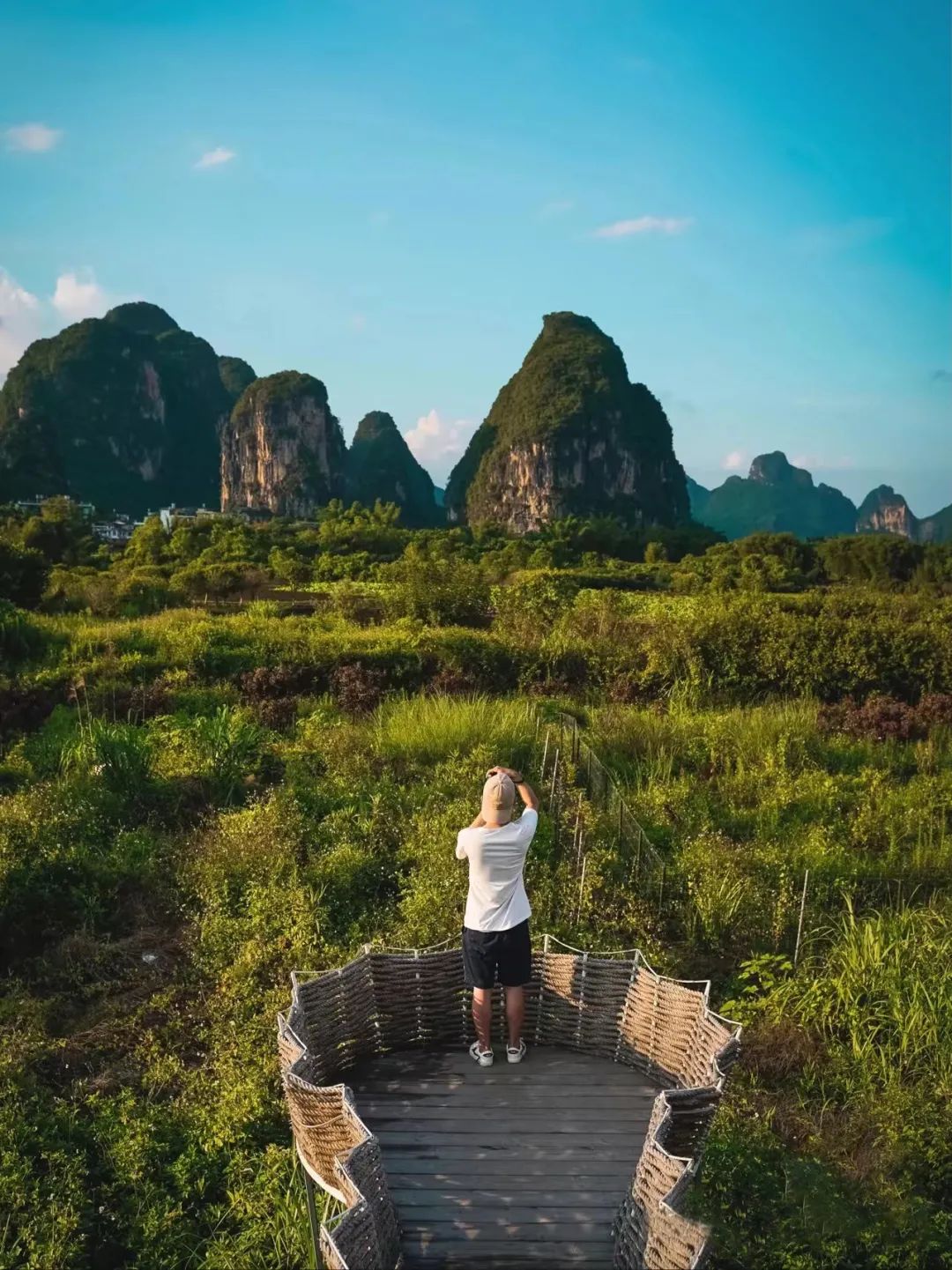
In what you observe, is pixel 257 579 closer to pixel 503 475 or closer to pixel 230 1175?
pixel 230 1175

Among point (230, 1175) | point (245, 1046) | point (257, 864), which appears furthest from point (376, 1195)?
point (257, 864)

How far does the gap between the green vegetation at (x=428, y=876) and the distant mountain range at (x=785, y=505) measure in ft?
446

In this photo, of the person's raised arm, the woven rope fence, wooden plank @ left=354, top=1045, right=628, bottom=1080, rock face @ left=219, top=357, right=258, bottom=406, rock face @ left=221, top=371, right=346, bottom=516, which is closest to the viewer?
the woven rope fence

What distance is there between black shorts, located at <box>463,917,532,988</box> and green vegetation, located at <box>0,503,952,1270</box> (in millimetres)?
935

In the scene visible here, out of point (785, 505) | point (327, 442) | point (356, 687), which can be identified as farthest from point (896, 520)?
point (356, 687)

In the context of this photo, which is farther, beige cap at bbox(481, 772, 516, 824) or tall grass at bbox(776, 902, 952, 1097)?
tall grass at bbox(776, 902, 952, 1097)

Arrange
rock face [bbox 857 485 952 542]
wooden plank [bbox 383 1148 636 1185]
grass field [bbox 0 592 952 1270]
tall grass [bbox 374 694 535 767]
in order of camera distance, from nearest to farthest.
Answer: wooden plank [bbox 383 1148 636 1185] → grass field [bbox 0 592 952 1270] → tall grass [bbox 374 694 535 767] → rock face [bbox 857 485 952 542]

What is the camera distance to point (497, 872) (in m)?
3.91

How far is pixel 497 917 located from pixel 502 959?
0.56 feet

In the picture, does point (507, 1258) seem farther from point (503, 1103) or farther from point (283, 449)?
point (283, 449)

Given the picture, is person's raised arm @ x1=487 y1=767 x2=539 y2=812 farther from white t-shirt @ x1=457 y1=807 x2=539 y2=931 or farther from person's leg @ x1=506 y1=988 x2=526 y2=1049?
person's leg @ x1=506 y1=988 x2=526 y2=1049

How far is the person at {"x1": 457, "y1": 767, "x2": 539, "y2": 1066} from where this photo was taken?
389cm

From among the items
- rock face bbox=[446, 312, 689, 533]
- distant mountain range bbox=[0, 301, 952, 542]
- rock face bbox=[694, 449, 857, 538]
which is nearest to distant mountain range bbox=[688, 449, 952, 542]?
rock face bbox=[694, 449, 857, 538]

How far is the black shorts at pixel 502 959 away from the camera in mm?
3898
